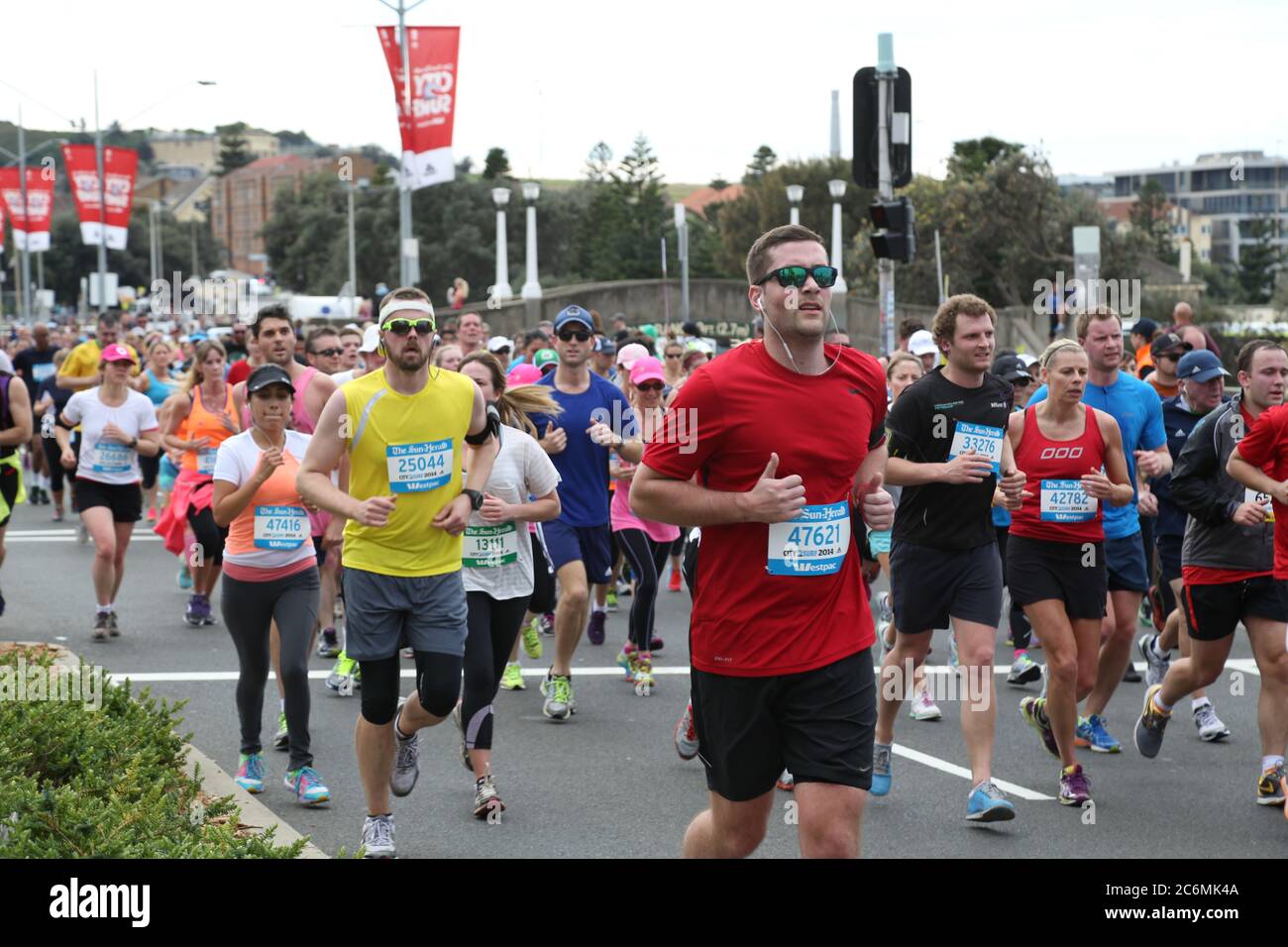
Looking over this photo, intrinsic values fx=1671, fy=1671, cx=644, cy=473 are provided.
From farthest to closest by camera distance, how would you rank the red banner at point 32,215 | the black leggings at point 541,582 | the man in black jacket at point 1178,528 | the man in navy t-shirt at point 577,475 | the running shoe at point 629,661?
the red banner at point 32,215 → the running shoe at point 629,661 → the man in navy t-shirt at point 577,475 → the man in black jacket at point 1178,528 → the black leggings at point 541,582

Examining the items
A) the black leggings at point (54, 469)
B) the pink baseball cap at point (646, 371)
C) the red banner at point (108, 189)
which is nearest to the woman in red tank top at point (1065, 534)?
the pink baseball cap at point (646, 371)

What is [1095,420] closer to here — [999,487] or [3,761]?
[999,487]

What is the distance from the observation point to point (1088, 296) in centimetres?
1314

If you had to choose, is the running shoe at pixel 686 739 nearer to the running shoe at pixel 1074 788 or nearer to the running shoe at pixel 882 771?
the running shoe at pixel 882 771

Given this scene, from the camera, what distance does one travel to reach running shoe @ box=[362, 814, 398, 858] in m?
6.37

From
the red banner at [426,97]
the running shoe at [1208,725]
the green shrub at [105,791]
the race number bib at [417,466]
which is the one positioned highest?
the red banner at [426,97]

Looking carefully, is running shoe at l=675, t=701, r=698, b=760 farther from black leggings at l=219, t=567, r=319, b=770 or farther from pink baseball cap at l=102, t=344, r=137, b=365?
pink baseball cap at l=102, t=344, r=137, b=365

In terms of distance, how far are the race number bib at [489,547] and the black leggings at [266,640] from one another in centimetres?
81

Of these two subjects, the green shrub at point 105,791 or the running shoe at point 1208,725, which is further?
the running shoe at point 1208,725

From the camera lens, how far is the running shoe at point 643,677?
394 inches

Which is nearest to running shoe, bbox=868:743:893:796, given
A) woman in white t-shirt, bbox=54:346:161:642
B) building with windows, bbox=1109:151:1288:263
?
woman in white t-shirt, bbox=54:346:161:642

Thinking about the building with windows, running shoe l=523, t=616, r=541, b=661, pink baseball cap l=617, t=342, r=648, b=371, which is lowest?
running shoe l=523, t=616, r=541, b=661

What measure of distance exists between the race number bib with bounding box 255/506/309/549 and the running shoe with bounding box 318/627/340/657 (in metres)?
3.40
